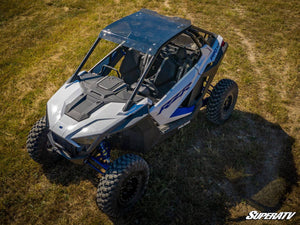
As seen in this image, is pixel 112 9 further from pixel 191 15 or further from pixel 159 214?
pixel 159 214

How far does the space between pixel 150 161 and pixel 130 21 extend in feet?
7.95

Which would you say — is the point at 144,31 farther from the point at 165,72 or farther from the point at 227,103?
the point at 227,103

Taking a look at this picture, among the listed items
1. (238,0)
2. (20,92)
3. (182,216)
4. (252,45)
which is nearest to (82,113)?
(182,216)

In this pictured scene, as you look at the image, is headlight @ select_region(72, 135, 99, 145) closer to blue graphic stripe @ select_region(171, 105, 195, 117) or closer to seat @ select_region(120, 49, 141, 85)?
blue graphic stripe @ select_region(171, 105, 195, 117)

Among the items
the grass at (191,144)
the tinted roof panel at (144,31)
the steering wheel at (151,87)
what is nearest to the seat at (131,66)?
the steering wheel at (151,87)

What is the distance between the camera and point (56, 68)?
685 cm

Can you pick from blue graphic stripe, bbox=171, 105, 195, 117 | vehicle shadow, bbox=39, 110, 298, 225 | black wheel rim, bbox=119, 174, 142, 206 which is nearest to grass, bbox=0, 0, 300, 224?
vehicle shadow, bbox=39, 110, 298, 225

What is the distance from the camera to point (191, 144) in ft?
15.8

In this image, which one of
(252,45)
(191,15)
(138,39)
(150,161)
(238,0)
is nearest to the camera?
(138,39)

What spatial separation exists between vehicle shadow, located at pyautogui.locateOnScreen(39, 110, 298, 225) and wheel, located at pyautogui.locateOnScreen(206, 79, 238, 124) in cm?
33

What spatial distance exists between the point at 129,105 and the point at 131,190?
125cm

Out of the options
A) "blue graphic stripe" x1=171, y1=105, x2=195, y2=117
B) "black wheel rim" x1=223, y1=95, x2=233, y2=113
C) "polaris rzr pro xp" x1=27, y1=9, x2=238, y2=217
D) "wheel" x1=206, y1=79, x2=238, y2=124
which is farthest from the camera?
"black wheel rim" x1=223, y1=95, x2=233, y2=113

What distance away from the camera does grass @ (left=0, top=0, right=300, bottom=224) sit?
3830 millimetres

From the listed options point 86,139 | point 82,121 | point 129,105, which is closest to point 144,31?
point 129,105
